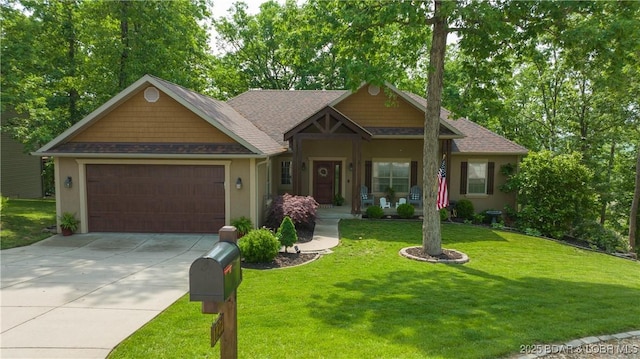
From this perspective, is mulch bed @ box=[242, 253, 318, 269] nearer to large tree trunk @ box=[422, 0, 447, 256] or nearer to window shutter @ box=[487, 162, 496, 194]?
large tree trunk @ box=[422, 0, 447, 256]

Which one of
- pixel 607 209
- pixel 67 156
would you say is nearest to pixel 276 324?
pixel 67 156

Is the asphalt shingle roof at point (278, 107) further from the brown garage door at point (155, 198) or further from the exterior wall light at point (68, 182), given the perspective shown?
the exterior wall light at point (68, 182)

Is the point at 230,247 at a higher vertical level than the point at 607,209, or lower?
higher

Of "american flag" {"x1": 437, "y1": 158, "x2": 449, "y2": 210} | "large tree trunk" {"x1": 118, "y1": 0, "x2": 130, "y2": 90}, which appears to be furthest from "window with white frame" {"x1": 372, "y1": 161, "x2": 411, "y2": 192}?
→ "large tree trunk" {"x1": 118, "y1": 0, "x2": 130, "y2": 90}

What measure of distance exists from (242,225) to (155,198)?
3156mm

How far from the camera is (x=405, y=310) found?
685 cm

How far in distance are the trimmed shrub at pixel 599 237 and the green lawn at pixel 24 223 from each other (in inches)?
768

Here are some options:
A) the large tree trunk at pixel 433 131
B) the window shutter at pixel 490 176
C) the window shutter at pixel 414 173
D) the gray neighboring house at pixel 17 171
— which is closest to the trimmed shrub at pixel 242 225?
the large tree trunk at pixel 433 131

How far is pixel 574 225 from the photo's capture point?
55.7 ft

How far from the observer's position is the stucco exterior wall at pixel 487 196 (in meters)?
19.0

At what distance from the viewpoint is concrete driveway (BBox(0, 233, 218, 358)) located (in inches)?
226

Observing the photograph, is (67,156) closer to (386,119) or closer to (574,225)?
(386,119)

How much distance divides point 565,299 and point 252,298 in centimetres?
568

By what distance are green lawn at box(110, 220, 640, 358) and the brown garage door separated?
491 cm
